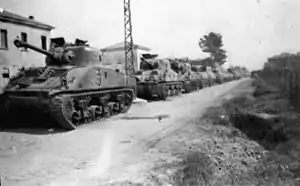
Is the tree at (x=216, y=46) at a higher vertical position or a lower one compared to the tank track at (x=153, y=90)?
higher

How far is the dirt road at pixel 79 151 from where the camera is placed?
5058mm

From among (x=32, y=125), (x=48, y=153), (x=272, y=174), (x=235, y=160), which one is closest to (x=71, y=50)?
(x=32, y=125)

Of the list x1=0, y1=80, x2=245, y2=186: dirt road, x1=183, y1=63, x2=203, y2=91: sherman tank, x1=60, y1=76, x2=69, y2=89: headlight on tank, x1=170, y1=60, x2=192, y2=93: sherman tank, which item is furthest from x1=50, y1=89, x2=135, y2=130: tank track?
x1=183, y1=63, x2=203, y2=91: sherman tank

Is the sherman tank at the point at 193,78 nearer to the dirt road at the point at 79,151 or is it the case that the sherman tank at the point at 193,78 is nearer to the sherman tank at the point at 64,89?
the sherman tank at the point at 64,89

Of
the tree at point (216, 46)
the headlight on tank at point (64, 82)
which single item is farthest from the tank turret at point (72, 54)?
the tree at point (216, 46)

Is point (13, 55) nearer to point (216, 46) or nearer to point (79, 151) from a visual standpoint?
point (79, 151)

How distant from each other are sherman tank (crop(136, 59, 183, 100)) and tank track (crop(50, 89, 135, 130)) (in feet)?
13.5

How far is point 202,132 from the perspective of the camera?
8031 mm

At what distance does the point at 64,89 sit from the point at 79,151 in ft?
9.00

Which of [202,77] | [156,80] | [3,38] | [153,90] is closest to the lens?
[3,38]

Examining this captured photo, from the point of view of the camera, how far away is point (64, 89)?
8.95m

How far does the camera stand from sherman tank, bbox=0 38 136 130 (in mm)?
8789

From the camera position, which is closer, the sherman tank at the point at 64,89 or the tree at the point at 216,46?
the sherman tank at the point at 64,89

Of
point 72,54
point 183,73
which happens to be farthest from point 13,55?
point 183,73
